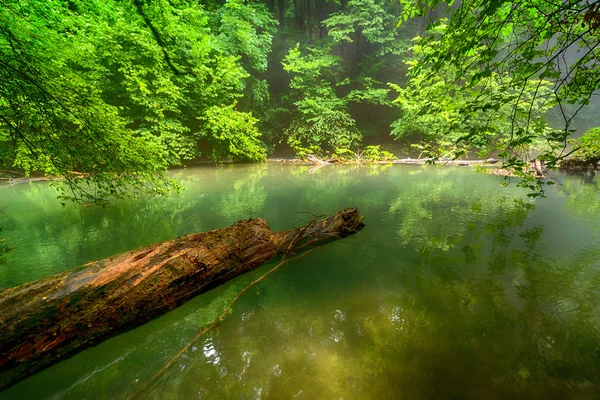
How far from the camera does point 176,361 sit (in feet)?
6.57

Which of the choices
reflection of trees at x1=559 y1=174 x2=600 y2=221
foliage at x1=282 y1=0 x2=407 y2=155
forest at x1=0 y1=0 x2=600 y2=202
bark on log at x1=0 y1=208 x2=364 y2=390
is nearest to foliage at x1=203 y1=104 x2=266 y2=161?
forest at x1=0 y1=0 x2=600 y2=202

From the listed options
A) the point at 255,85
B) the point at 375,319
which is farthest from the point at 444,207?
the point at 255,85

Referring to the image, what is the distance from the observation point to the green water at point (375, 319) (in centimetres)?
180

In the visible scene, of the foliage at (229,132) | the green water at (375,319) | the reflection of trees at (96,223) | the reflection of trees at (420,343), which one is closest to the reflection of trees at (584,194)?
the green water at (375,319)

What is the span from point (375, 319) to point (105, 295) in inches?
105

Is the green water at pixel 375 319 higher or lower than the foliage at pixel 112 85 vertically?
lower

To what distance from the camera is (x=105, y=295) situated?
7.16ft

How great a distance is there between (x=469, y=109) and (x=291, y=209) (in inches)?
173

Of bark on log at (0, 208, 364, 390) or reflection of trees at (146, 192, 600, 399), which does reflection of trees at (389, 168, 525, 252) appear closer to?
reflection of trees at (146, 192, 600, 399)

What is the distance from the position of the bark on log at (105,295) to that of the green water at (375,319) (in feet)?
0.45

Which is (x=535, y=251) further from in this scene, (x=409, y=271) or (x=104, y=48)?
(x=104, y=48)

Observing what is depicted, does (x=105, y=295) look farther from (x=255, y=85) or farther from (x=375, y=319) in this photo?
(x=255, y=85)

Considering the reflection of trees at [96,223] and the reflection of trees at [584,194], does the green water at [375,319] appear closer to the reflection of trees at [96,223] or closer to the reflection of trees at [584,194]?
the reflection of trees at [96,223]

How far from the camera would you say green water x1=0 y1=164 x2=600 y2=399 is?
180 cm
